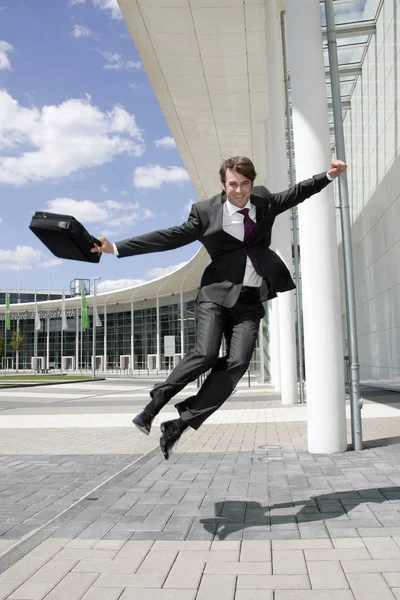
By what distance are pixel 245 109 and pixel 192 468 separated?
1470 cm

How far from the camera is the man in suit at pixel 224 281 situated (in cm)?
346

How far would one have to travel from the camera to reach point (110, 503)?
13.5 ft

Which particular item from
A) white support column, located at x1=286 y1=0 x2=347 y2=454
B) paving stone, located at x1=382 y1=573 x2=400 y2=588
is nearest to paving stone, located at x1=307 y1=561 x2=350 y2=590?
paving stone, located at x1=382 y1=573 x2=400 y2=588

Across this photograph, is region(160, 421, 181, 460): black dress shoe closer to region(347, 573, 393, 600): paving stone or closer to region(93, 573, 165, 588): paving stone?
region(93, 573, 165, 588): paving stone

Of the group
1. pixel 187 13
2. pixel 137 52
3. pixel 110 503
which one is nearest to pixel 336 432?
pixel 110 503

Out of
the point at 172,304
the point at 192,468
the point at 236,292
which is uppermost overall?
the point at 172,304

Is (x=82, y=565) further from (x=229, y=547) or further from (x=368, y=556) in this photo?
(x=368, y=556)

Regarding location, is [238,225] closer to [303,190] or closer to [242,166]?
[242,166]

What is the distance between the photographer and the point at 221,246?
145 inches

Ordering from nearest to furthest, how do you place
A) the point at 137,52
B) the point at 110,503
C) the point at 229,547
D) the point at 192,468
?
1. the point at 229,547
2. the point at 110,503
3. the point at 192,468
4. the point at 137,52

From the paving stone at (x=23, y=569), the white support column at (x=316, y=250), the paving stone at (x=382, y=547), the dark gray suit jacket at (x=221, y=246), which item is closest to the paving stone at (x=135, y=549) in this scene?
the paving stone at (x=23, y=569)

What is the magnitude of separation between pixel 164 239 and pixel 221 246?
0.37 metres

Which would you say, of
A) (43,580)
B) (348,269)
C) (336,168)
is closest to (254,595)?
(43,580)

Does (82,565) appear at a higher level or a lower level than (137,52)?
lower
